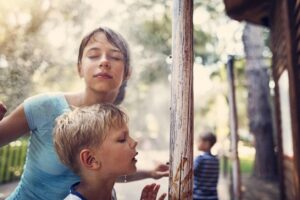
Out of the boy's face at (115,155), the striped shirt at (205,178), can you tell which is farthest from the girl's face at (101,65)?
the striped shirt at (205,178)

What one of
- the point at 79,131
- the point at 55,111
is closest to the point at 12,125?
the point at 55,111

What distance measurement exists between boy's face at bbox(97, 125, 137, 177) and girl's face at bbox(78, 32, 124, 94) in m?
0.29

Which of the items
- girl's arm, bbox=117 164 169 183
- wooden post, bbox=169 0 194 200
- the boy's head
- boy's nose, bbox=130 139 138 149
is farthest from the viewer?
the boy's head

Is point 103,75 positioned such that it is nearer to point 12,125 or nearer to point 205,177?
point 12,125

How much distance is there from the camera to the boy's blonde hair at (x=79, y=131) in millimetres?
1578

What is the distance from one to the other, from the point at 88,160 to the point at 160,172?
1.78 feet

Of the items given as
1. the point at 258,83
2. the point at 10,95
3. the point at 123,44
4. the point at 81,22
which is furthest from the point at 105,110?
the point at 258,83

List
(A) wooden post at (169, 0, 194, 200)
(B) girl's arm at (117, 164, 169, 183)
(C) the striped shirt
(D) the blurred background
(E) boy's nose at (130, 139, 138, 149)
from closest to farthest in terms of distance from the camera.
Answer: (A) wooden post at (169, 0, 194, 200), (E) boy's nose at (130, 139, 138, 149), (B) girl's arm at (117, 164, 169, 183), (D) the blurred background, (C) the striped shirt

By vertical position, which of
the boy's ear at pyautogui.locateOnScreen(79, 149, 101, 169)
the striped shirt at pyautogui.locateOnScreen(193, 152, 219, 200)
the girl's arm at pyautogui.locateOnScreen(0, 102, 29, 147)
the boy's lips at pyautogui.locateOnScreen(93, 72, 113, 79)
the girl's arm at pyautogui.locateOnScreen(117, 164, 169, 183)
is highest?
the boy's lips at pyautogui.locateOnScreen(93, 72, 113, 79)

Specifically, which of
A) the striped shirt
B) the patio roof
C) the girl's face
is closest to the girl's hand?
the girl's face

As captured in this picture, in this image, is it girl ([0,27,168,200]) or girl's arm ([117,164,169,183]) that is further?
girl's arm ([117,164,169,183])

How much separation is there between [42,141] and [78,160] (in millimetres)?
221

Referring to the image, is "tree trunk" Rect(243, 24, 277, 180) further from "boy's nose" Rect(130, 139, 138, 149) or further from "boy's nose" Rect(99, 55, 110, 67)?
"boy's nose" Rect(130, 139, 138, 149)

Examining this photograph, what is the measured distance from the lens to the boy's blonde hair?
1.58 metres
